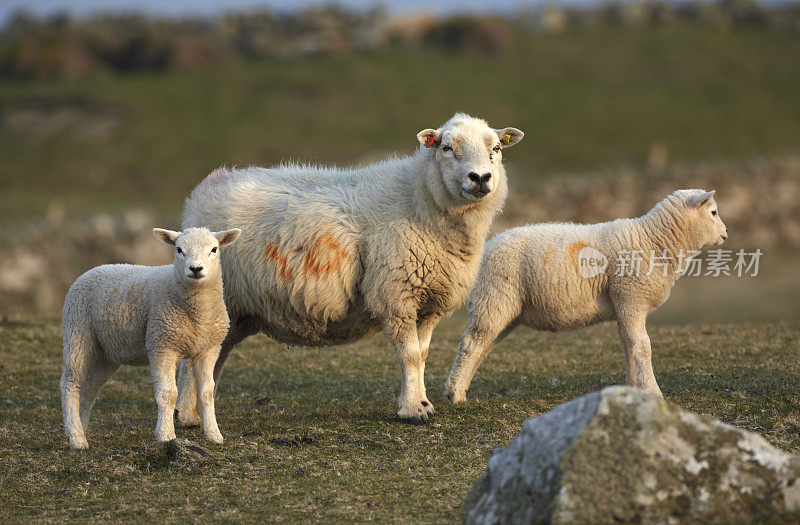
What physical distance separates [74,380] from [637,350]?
5.80 metres

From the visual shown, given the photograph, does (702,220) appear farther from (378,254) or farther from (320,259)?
(320,259)

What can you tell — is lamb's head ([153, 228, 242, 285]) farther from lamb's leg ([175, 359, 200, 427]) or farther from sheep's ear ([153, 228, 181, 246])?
lamb's leg ([175, 359, 200, 427])

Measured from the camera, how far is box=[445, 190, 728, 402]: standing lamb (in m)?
9.91

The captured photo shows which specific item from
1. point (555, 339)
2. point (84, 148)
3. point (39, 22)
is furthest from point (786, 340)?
point (39, 22)

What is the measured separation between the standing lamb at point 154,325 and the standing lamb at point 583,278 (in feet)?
9.82

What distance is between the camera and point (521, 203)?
1021 inches

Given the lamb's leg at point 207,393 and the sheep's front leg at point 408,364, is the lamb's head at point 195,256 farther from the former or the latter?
the sheep's front leg at point 408,364

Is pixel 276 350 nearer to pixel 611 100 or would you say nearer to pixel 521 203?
pixel 521 203

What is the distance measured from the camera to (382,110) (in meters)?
40.4

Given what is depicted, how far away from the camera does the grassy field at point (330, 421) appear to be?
704cm

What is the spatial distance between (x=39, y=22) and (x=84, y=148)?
24.6m

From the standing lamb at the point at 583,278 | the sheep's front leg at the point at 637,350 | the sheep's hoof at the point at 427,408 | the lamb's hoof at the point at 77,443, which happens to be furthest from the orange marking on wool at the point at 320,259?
the sheep's front leg at the point at 637,350

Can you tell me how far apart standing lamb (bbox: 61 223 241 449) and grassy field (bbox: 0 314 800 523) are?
45 cm

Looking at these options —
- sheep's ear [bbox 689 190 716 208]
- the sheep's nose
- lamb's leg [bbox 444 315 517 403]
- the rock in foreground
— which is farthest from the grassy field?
the sheep's nose
